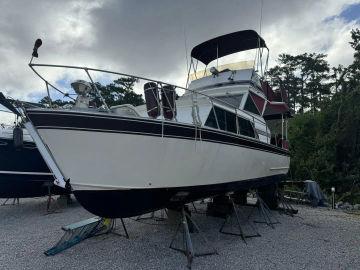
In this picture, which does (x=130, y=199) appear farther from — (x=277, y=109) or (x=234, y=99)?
(x=277, y=109)

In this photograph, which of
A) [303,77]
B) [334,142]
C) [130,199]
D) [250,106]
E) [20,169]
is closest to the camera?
[130,199]

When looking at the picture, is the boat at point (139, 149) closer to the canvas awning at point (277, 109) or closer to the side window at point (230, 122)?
the side window at point (230, 122)

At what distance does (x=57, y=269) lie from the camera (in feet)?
15.4

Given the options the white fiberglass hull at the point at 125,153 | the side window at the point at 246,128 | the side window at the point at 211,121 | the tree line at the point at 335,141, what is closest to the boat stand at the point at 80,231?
the white fiberglass hull at the point at 125,153

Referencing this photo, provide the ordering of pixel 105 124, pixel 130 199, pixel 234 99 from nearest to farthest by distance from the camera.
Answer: pixel 105 124
pixel 130 199
pixel 234 99

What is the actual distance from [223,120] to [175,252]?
2.57 metres

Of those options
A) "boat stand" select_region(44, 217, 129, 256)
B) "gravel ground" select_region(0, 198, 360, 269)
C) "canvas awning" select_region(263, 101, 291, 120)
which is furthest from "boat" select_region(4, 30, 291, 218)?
"canvas awning" select_region(263, 101, 291, 120)

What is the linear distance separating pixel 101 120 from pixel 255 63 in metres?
5.78

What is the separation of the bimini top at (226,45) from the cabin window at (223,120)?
3146 mm

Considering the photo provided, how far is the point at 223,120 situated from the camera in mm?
6133

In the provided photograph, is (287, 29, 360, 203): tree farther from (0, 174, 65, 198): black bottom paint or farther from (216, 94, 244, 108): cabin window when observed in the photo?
(0, 174, 65, 198): black bottom paint

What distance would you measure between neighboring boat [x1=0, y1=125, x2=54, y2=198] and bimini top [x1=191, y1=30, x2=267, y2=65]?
5.55m

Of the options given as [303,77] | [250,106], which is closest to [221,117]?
[250,106]

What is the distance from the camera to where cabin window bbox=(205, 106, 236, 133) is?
582 cm
